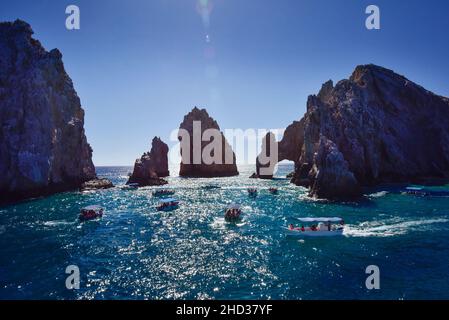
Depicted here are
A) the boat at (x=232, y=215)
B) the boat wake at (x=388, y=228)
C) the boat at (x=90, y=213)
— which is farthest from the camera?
the boat at (x=90, y=213)

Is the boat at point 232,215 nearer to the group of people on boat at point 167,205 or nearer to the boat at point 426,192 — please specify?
the group of people on boat at point 167,205

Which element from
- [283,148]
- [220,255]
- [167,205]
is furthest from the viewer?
[283,148]

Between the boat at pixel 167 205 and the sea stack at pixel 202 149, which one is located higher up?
the sea stack at pixel 202 149

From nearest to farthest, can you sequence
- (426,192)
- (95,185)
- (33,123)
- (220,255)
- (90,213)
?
(220,255) < (90,213) < (426,192) < (33,123) < (95,185)

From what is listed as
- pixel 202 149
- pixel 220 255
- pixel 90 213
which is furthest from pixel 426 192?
pixel 202 149

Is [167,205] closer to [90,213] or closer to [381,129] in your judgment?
[90,213]

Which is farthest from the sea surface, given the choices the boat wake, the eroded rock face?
the eroded rock face

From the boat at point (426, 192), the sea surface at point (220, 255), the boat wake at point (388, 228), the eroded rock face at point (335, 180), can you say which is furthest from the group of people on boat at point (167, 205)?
the boat at point (426, 192)

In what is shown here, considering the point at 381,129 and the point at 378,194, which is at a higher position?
the point at 381,129

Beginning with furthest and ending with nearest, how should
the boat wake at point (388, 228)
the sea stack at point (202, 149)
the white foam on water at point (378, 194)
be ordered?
the sea stack at point (202, 149) → the white foam on water at point (378, 194) → the boat wake at point (388, 228)
